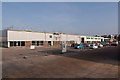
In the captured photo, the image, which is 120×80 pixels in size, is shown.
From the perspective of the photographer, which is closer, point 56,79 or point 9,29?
point 56,79

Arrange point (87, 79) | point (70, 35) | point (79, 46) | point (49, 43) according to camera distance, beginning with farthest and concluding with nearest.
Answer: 1. point (70, 35)
2. point (49, 43)
3. point (79, 46)
4. point (87, 79)

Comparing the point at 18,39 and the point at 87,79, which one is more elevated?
the point at 18,39

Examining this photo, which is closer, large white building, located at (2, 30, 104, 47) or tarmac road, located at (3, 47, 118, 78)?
tarmac road, located at (3, 47, 118, 78)

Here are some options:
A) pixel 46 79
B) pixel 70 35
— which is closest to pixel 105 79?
pixel 46 79

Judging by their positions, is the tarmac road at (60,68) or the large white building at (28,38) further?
the large white building at (28,38)

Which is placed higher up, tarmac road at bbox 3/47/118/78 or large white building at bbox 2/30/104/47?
large white building at bbox 2/30/104/47

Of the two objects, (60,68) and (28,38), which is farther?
(28,38)

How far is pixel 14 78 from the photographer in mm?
6730

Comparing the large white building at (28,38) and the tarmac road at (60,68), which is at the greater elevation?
the large white building at (28,38)

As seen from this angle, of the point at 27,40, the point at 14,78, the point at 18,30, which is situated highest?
the point at 18,30

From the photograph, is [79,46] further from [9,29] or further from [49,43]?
[9,29]

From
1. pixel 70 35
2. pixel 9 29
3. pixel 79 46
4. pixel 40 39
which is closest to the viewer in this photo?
pixel 79 46

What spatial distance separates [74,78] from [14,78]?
3971 millimetres

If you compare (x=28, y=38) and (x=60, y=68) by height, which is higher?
(x=28, y=38)
